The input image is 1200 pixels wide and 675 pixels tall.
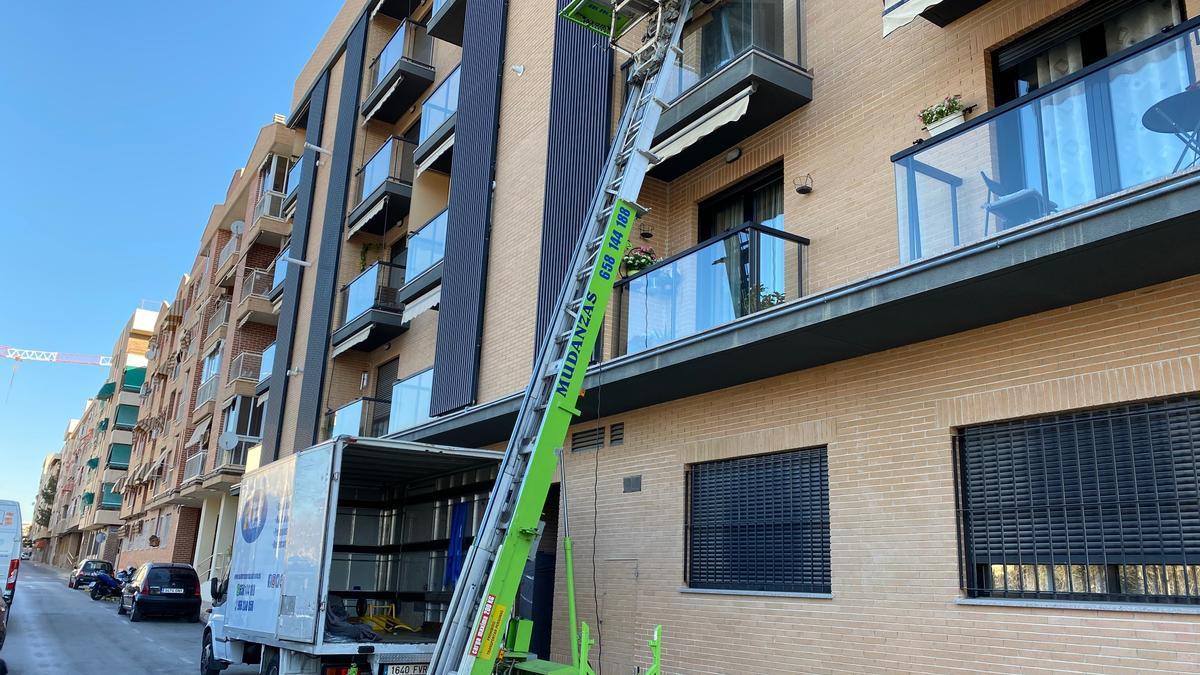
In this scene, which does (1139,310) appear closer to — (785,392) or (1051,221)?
(1051,221)

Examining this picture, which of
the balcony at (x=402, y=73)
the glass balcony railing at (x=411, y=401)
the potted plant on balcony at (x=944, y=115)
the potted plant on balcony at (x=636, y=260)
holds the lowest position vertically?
the glass balcony railing at (x=411, y=401)

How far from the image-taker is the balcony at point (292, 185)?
32.1m

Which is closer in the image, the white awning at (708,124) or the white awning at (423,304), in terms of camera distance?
the white awning at (708,124)

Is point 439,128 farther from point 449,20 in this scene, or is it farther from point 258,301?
point 258,301

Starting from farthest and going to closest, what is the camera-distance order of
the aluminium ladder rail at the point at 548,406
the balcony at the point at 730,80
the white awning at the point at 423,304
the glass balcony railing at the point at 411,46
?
the glass balcony railing at the point at 411,46 < the white awning at the point at 423,304 < the balcony at the point at 730,80 < the aluminium ladder rail at the point at 548,406

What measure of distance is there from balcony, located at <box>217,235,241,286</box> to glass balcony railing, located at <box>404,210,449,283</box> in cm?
2100

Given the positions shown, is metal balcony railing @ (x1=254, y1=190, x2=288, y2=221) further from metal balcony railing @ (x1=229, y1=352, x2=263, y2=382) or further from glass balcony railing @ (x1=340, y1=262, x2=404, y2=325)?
glass balcony railing @ (x1=340, y1=262, x2=404, y2=325)

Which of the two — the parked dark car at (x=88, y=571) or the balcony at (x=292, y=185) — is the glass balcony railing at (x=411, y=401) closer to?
the balcony at (x=292, y=185)

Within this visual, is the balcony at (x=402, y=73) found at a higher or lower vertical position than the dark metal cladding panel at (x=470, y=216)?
higher

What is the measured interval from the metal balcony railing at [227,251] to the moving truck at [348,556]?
28.6 meters

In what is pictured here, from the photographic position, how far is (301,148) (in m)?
34.7

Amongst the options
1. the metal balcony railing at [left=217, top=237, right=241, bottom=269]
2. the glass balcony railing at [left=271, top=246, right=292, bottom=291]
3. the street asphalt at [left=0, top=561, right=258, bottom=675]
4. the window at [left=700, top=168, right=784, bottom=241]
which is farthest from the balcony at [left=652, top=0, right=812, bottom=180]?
the metal balcony railing at [left=217, top=237, right=241, bottom=269]

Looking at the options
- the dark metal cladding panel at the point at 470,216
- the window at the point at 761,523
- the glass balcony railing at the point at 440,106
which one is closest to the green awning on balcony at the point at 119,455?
the glass balcony railing at the point at 440,106

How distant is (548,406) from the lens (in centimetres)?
798
